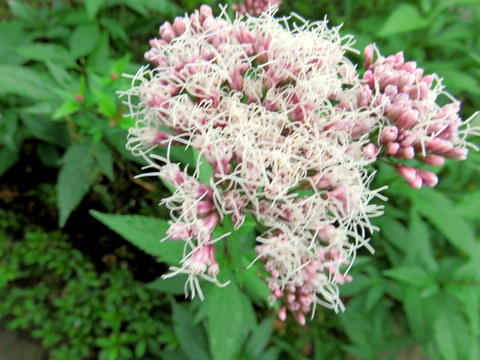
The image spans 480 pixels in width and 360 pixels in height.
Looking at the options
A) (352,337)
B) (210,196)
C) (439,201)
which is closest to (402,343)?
(352,337)

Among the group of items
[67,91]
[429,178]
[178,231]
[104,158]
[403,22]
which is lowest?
[104,158]

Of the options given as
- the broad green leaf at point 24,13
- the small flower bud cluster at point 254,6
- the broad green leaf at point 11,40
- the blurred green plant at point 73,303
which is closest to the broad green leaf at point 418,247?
the small flower bud cluster at point 254,6

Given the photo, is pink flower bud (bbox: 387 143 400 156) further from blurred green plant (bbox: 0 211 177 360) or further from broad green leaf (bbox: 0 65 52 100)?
blurred green plant (bbox: 0 211 177 360)

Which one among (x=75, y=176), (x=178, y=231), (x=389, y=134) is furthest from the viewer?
(x=75, y=176)

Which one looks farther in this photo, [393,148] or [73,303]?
[73,303]

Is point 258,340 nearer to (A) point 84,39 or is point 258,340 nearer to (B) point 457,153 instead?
(B) point 457,153

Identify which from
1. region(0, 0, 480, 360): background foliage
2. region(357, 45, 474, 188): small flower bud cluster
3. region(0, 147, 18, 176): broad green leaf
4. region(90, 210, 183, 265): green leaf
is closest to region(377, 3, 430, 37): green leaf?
region(0, 0, 480, 360): background foliage

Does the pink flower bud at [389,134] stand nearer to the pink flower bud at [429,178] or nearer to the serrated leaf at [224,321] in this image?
the pink flower bud at [429,178]

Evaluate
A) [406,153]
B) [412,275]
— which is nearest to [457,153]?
[406,153]
